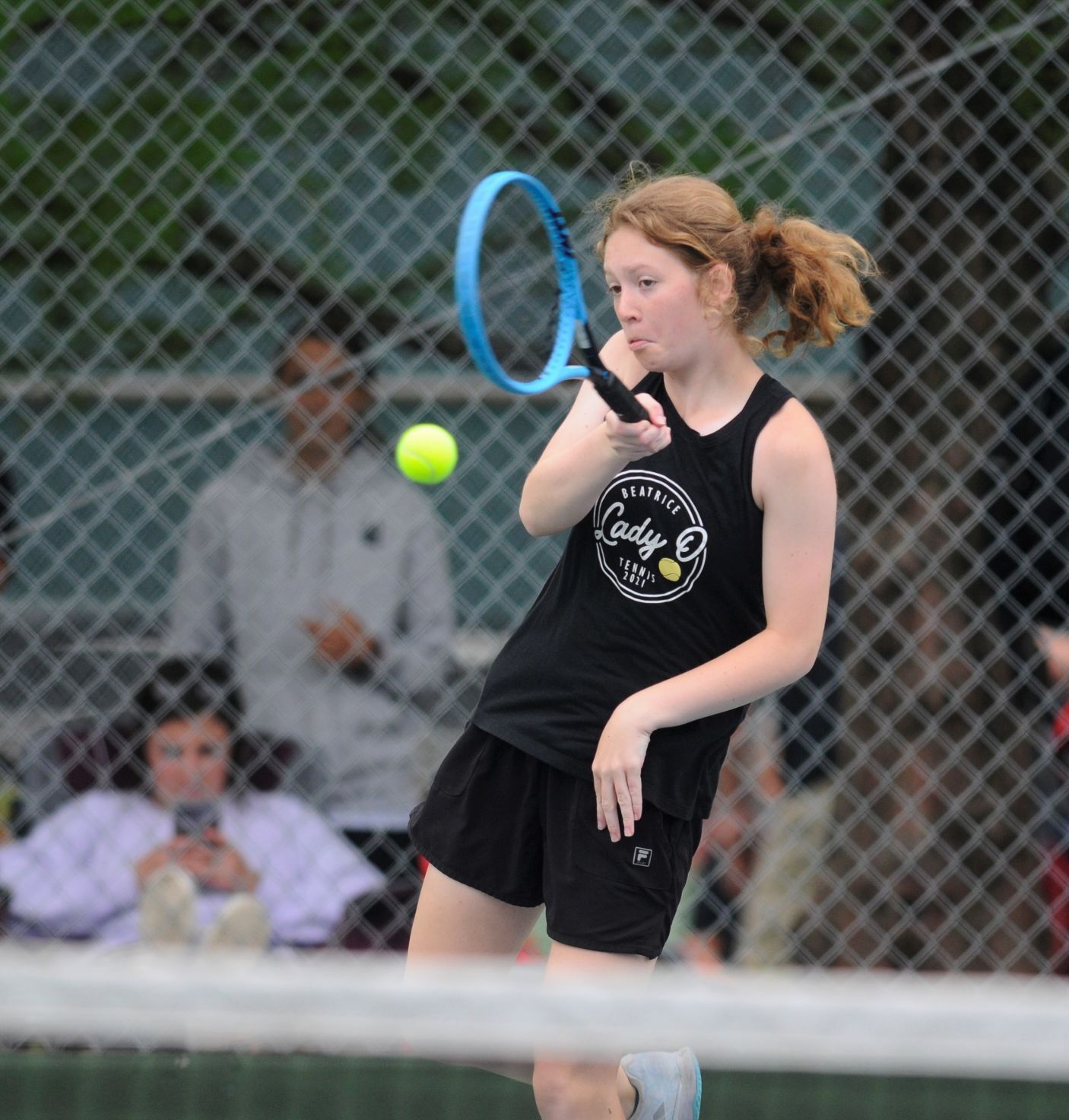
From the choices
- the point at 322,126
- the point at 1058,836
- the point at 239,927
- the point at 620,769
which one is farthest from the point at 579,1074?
the point at 322,126

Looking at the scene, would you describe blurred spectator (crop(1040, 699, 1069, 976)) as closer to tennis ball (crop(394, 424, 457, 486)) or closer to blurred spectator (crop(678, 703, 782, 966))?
blurred spectator (crop(678, 703, 782, 966))

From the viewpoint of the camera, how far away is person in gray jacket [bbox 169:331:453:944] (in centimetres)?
376

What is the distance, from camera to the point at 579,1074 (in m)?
2.28

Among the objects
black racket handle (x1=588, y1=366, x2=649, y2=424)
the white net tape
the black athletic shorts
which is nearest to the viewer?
the white net tape

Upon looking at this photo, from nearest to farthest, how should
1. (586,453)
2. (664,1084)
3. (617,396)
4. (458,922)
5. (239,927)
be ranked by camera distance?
(617,396) < (586,453) < (458,922) < (664,1084) < (239,927)

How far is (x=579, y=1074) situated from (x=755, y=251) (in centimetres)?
116

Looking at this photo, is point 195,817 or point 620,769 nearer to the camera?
point 620,769

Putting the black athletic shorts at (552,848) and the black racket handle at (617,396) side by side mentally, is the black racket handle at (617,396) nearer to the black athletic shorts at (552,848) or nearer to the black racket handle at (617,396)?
the black racket handle at (617,396)

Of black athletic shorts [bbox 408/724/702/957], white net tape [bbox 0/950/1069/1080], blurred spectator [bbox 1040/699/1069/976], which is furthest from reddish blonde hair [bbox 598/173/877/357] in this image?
blurred spectator [bbox 1040/699/1069/976]

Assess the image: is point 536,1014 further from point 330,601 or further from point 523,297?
point 330,601

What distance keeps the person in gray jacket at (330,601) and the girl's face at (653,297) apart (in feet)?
5.35

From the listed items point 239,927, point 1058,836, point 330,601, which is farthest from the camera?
point 1058,836

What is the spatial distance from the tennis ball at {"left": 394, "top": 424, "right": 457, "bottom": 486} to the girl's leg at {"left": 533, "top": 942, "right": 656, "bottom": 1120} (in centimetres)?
126

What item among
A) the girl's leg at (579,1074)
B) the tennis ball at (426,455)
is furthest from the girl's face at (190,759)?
the girl's leg at (579,1074)
